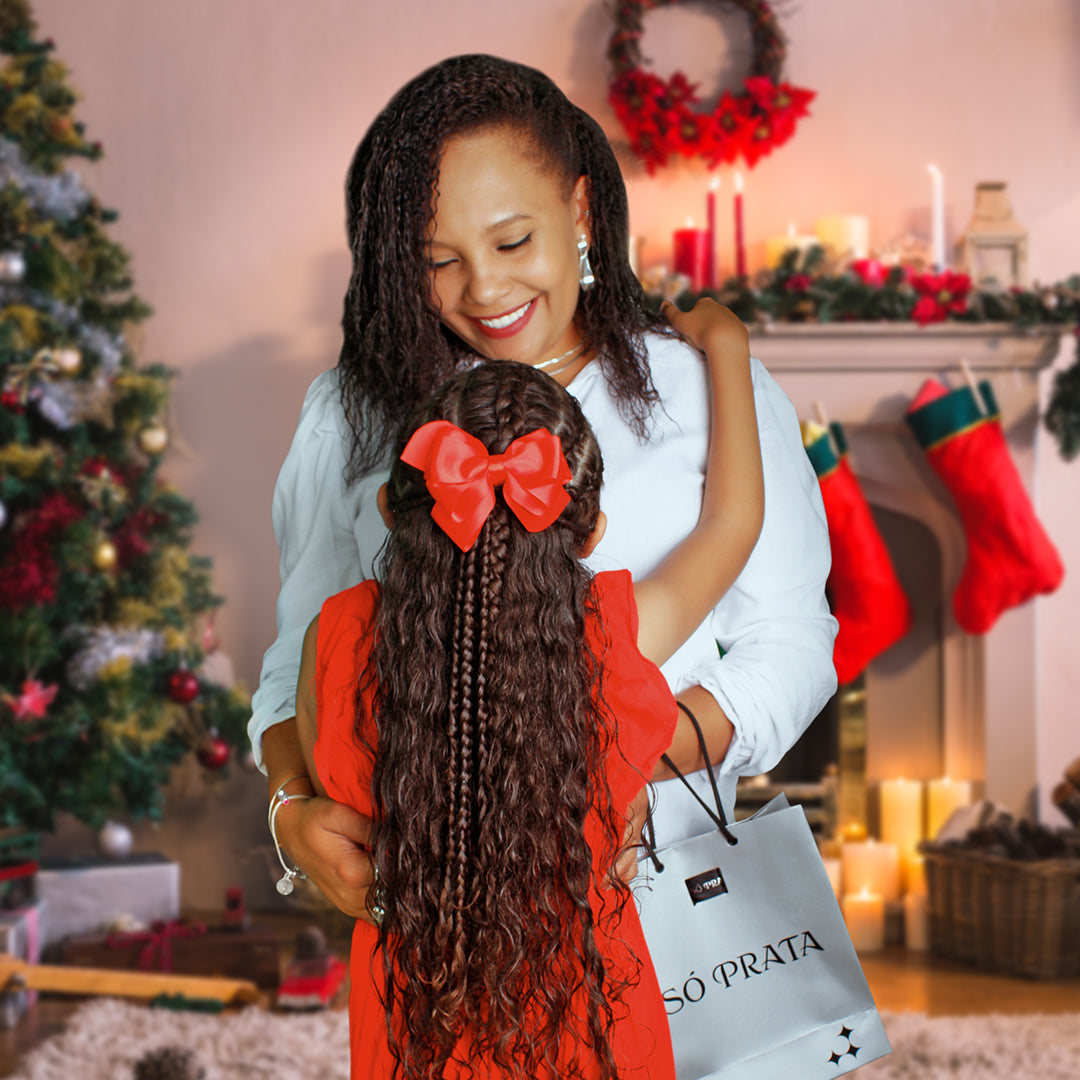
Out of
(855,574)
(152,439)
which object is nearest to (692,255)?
(855,574)

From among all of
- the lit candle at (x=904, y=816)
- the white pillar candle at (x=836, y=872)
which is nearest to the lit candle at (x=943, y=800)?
the lit candle at (x=904, y=816)

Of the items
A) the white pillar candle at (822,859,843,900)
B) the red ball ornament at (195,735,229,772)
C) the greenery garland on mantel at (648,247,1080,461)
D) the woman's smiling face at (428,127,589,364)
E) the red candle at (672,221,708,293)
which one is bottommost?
the white pillar candle at (822,859,843,900)

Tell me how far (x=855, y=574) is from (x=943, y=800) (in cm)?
71

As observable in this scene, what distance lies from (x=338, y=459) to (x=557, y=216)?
0.29 metres

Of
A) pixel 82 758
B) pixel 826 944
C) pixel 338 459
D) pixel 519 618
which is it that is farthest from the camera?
pixel 82 758

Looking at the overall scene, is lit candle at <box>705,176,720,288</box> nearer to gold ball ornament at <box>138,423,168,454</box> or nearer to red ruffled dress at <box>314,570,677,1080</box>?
gold ball ornament at <box>138,423,168,454</box>

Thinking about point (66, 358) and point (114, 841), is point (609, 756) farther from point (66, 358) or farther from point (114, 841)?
point (114, 841)

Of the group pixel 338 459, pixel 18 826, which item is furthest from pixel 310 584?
pixel 18 826

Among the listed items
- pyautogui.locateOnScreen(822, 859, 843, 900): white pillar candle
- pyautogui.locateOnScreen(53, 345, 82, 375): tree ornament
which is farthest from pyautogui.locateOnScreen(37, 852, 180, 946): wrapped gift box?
pyautogui.locateOnScreen(822, 859, 843, 900): white pillar candle

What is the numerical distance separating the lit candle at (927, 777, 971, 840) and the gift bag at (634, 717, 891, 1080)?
2.47m

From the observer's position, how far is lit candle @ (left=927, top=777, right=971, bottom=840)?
3.29 m

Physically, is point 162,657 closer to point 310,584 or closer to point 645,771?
point 310,584

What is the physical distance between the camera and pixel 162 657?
3.00 meters

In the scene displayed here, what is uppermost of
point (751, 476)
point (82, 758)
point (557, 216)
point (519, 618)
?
point (557, 216)
